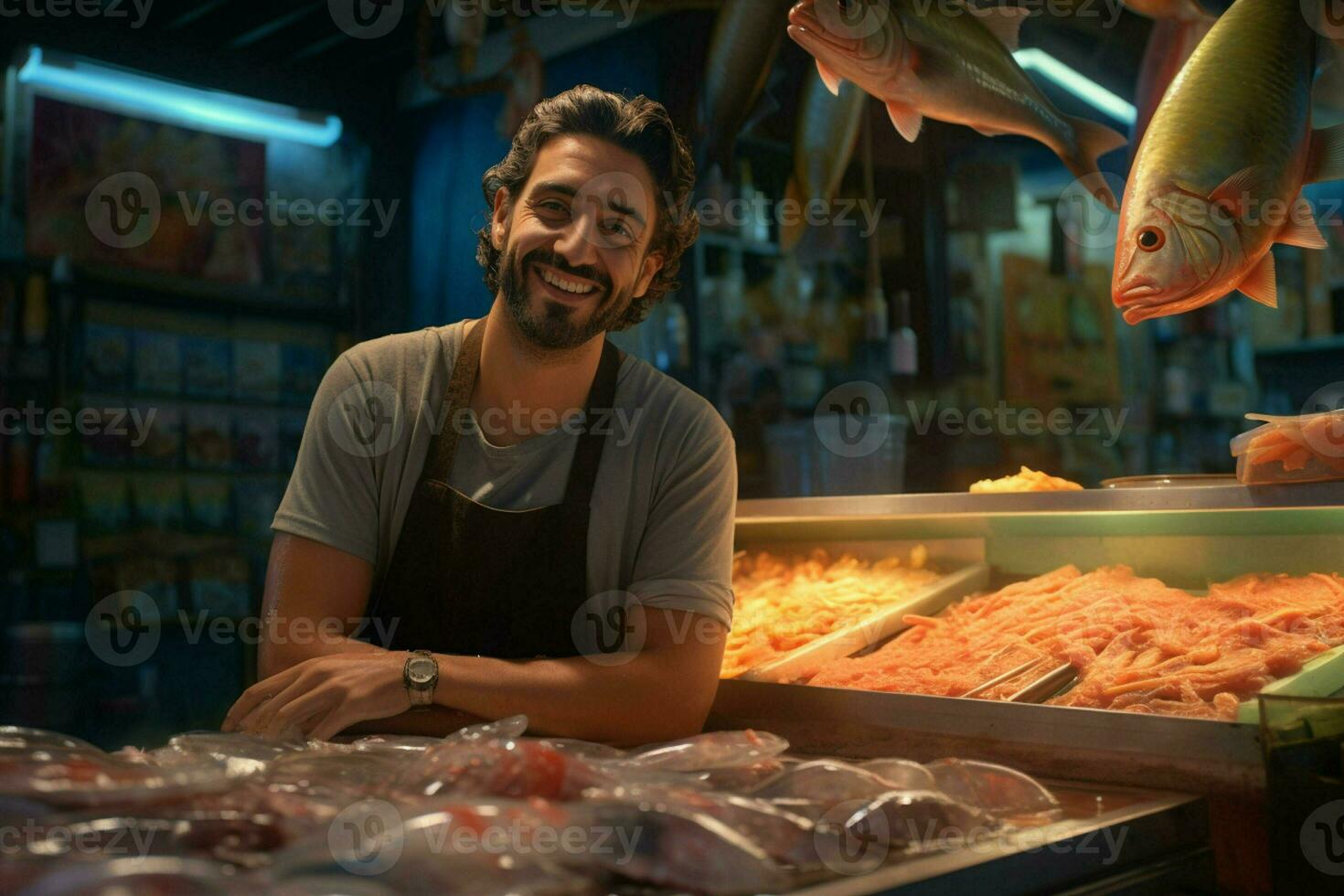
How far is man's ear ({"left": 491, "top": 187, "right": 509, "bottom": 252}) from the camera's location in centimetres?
228

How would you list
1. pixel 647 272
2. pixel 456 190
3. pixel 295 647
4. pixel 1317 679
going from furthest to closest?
pixel 456 190, pixel 647 272, pixel 295 647, pixel 1317 679

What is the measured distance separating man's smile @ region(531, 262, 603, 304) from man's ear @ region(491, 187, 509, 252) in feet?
0.84

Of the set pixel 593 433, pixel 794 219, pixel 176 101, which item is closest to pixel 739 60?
pixel 794 219

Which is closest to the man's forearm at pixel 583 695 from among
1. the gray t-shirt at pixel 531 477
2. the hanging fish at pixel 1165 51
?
the gray t-shirt at pixel 531 477

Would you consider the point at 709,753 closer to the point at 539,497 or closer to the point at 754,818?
the point at 754,818

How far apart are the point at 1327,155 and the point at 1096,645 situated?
837 mm

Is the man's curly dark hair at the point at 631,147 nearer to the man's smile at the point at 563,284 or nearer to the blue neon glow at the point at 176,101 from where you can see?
the man's smile at the point at 563,284

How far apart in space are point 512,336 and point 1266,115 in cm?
130

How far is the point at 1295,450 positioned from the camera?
5.21 ft

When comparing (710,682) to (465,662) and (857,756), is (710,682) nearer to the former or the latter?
(857,756)

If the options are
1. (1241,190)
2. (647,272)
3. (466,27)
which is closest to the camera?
(1241,190)

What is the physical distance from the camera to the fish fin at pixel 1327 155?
1.70m

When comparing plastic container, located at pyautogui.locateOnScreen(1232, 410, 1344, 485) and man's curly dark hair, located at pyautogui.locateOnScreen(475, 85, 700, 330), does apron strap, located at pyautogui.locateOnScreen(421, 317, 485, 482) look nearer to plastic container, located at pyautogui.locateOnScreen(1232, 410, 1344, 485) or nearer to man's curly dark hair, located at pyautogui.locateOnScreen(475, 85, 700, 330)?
man's curly dark hair, located at pyautogui.locateOnScreen(475, 85, 700, 330)

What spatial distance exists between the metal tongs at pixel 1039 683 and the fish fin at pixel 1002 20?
3.66ft
